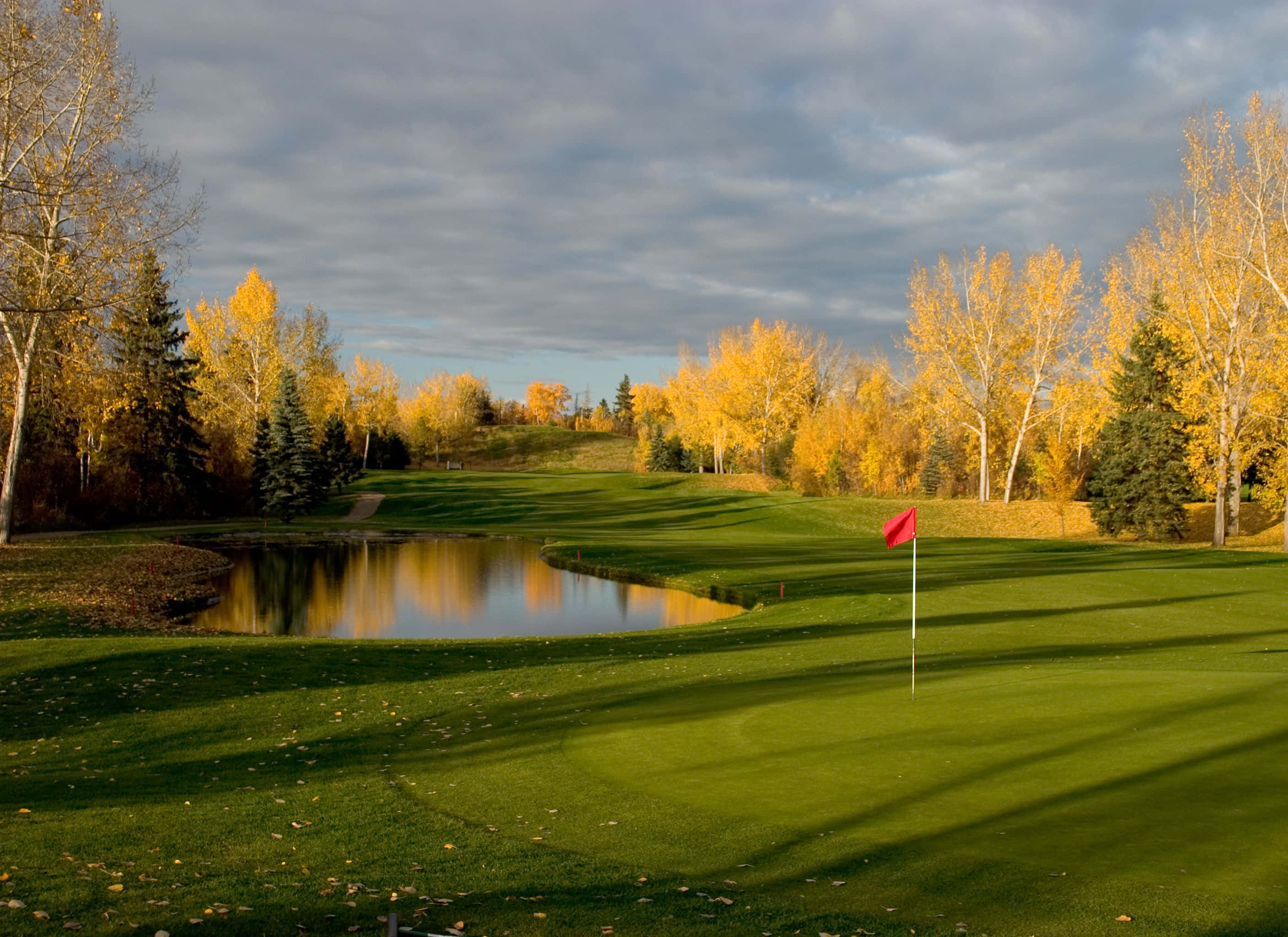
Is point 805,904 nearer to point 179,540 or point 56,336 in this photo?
point 56,336

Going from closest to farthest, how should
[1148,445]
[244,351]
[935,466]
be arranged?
[1148,445] < [244,351] < [935,466]

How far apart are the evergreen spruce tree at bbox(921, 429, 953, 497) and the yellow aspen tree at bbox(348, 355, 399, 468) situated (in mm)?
48418

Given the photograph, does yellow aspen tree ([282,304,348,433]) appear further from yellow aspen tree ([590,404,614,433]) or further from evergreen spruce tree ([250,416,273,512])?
yellow aspen tree ([590,404,614,433])

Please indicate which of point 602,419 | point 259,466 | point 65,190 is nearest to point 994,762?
point 65,190

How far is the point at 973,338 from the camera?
4853cm

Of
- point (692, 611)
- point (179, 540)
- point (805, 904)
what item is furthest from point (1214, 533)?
point (179, 540)

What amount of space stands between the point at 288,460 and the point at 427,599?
24.3 metres

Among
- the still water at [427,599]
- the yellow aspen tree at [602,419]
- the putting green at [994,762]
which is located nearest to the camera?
the putting green at [994,762]

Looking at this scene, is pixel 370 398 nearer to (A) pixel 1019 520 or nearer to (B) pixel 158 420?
(B) pixel 158 420

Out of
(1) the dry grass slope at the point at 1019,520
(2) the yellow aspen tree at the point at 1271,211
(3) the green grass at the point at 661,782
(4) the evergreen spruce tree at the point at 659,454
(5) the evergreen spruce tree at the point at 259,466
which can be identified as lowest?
(3) the green grass at the point at 661,782

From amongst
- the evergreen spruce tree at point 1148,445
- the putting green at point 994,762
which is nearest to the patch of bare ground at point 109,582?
the putting green at point 994,762

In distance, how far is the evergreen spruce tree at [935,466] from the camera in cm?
6388

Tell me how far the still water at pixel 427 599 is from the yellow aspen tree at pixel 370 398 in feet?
150

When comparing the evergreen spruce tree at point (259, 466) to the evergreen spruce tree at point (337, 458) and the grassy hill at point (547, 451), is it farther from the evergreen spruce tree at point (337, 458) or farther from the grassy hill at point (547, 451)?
the grassy hill at point (547, 451)
